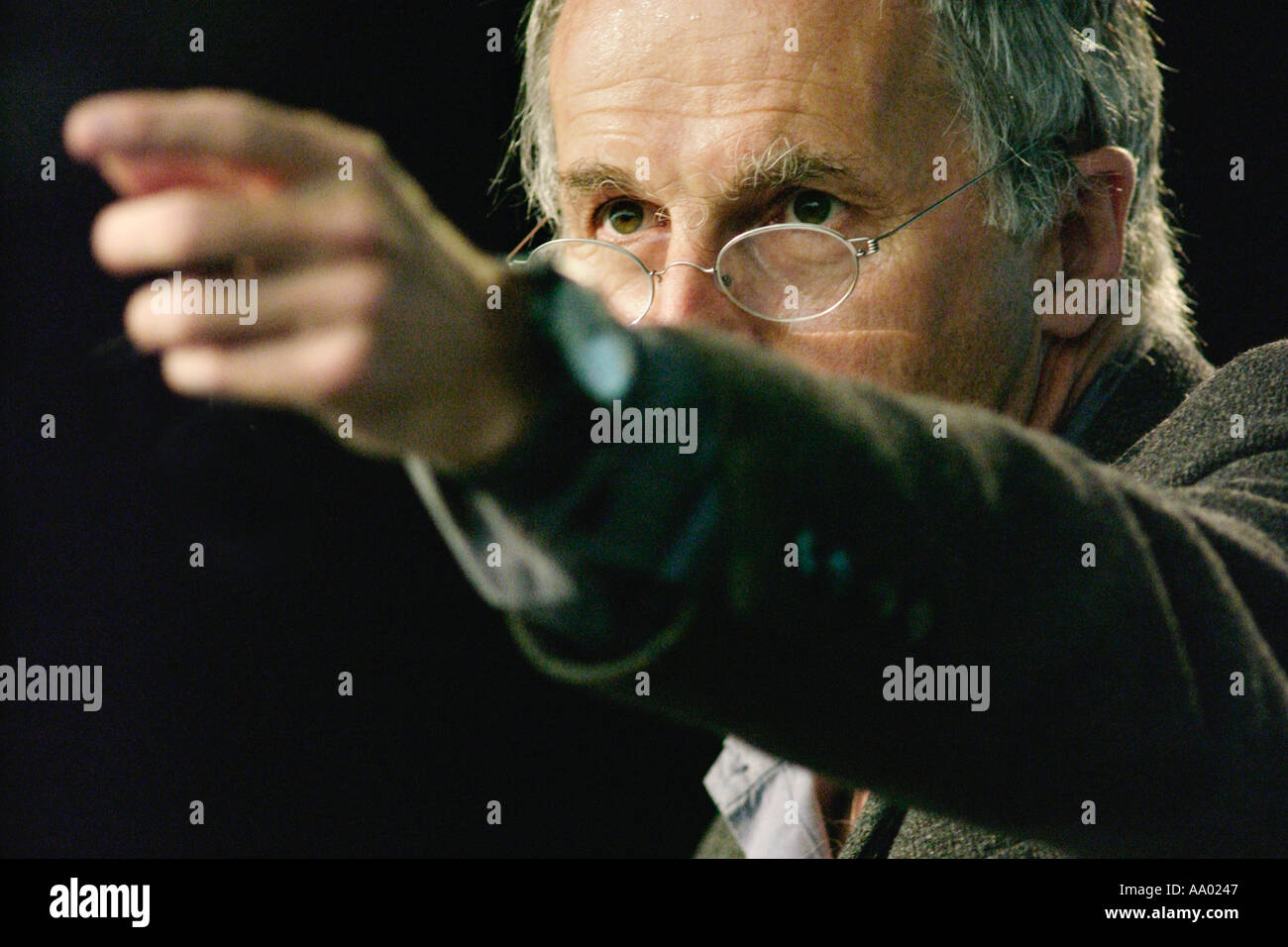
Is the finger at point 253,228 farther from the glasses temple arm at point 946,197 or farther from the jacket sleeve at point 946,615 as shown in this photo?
the glasses temple arm at point 946,197

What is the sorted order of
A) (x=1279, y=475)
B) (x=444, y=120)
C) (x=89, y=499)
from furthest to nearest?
(x=444, y=120) → (x=89, y=499) → (x=1279, y=475)

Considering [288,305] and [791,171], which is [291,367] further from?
[791,171]

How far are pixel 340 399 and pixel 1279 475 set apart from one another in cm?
65

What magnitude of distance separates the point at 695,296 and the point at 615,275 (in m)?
0.14

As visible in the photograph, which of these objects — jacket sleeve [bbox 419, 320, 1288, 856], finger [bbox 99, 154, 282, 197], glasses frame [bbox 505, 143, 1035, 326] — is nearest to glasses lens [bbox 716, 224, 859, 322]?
glasses frame [bbox 505, 143, 1035, 326]

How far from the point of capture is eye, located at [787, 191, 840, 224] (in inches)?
48.9

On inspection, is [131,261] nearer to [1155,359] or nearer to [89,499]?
[1155,359]

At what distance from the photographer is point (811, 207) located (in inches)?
49.1

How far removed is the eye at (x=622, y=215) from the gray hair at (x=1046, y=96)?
372 millimetres
